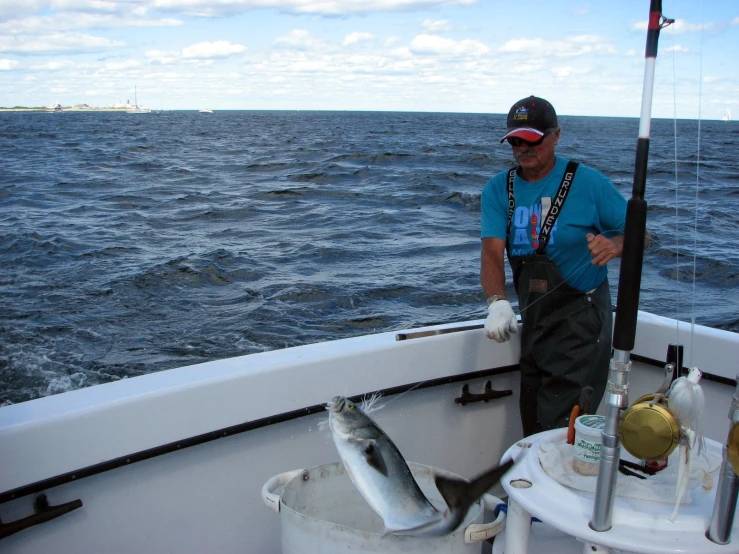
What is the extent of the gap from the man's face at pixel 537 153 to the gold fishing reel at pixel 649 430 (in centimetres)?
153

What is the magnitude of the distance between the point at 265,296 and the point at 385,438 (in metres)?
7.29

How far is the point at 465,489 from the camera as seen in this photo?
1.80m

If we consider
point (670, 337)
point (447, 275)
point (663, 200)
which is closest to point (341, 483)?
point (670, 337)

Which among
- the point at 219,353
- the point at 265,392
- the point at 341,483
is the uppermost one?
the point at 265,392

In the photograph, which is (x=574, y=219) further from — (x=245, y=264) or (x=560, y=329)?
(x=245, y=264)

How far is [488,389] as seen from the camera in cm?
333

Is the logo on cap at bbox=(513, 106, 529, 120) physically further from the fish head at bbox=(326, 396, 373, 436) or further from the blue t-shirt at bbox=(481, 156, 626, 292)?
the fish head at bbox=(326, 396, 373, 436)

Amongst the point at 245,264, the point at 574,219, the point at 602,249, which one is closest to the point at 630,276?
the point at 602,249

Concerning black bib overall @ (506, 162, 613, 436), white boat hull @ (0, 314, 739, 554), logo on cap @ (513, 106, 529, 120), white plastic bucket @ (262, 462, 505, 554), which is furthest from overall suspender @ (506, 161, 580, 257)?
white plastic bucket @ (262, 462, 505, 554)

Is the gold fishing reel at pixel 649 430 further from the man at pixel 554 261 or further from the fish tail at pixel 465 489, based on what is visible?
the man at pixel 554 261

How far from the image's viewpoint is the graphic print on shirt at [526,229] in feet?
9.77

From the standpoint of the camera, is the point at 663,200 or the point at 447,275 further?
the point at 663,200

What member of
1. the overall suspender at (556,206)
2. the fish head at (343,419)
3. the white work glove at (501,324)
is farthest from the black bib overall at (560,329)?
the fish head at (343,419)

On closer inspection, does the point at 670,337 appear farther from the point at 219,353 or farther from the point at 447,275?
the point at 447,275
